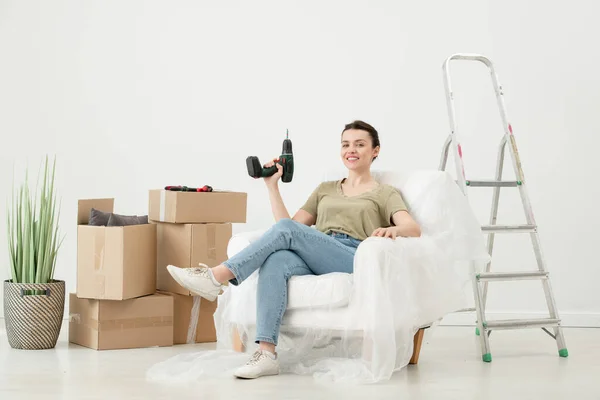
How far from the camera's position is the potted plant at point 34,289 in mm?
3832

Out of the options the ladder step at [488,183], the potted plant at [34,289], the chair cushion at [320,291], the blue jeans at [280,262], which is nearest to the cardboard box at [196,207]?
the potted plant at [34,289]

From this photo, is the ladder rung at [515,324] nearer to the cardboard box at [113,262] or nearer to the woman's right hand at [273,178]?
the woman's right hand at [273,178]

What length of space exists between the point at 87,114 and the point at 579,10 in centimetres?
290

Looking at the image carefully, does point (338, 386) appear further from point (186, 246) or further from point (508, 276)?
point (186, 246)

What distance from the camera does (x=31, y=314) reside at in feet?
12.6

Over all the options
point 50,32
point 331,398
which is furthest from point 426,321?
point 50,32

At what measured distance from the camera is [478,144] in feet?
15.6

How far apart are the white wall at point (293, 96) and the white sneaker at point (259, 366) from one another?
181 cm

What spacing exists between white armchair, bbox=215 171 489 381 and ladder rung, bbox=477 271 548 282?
0.26 feet

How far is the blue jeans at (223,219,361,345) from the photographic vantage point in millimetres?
3201

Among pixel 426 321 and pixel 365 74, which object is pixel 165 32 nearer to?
pixel 365 74

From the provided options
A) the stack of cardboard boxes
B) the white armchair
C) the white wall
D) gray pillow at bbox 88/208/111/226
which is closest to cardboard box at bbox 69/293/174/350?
the stack of cardboard boxes

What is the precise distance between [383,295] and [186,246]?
1229 millimetres

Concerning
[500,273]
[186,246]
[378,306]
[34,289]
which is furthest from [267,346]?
[34,289]
